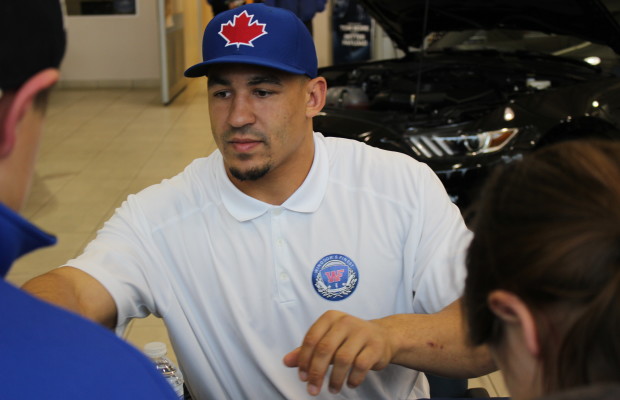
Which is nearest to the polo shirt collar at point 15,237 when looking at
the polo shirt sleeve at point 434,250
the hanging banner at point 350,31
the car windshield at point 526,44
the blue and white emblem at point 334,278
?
the blue and white emblem at point 334,278

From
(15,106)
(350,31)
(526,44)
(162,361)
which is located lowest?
(350,31)

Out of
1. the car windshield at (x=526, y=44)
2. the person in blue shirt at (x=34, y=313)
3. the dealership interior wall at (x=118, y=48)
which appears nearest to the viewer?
Answer: the person in blue shirt at (x=34, y=313)

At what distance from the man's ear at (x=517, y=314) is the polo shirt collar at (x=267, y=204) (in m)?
0.99

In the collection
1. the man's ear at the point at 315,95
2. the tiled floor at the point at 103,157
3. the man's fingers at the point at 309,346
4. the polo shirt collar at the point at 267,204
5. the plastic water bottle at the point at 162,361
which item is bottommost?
the tiled floor at the point at 103,157

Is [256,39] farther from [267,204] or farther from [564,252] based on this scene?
[564,252]

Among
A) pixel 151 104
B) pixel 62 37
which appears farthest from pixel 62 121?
pixel 62 37

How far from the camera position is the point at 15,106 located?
702 millimetres

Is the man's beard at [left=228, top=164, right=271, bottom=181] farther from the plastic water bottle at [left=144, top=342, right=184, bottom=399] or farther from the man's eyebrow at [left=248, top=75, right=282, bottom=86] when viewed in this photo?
the plastic water bottle at [left=144, top=342, right=184, bottom=399]

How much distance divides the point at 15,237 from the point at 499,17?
4398 mm

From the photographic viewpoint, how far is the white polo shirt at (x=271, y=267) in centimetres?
170

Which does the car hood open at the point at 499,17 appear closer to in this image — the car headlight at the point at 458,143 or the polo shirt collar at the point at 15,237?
the car headlight at the point at 458,143

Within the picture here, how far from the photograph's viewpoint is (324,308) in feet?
5.64

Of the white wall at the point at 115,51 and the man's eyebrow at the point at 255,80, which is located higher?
the man's eyebrow at the point at 255,80

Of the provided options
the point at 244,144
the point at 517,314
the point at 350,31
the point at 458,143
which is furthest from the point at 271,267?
the point at 350,31
